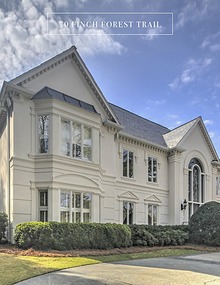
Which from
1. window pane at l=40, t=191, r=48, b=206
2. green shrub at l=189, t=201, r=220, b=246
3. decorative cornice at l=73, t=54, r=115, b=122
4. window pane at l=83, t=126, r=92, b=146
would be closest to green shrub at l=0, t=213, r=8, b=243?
window pane at l=40, t=191, r=48, b=206

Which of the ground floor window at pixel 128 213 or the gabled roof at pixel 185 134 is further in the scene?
the gabled roof at pixel 185 134

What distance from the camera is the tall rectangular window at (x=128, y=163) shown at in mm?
20672

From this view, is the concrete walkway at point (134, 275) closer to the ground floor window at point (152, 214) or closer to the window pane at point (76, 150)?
the window pane at point (76, 150)

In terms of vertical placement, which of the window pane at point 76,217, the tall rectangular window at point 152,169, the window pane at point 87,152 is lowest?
the window pane at point 76,217

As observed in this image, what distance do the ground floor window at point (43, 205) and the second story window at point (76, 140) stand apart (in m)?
2.11

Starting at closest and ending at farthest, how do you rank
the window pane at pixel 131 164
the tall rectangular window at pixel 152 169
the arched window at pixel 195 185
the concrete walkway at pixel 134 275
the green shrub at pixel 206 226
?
the concrete walkway at pixel 134 275 → the green shrub at pixel 206 226 → the window pane at pixel 131 164 → the tall rectangular window at pixel 152 169 → the arched window at pixel 195 185

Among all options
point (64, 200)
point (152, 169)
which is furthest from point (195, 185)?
point (64, 200)

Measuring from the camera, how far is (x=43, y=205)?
1508cm

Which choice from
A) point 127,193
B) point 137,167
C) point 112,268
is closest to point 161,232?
point 127,193

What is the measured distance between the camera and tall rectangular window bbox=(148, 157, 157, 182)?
2244cm

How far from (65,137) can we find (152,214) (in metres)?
9.62

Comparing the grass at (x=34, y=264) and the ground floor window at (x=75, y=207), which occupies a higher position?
the ground floor window at (x=75, y=207)

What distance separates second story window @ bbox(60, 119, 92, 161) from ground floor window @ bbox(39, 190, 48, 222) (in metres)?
2.11

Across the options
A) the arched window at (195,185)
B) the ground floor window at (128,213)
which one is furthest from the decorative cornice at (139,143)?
the ground floor window at (128,213)
